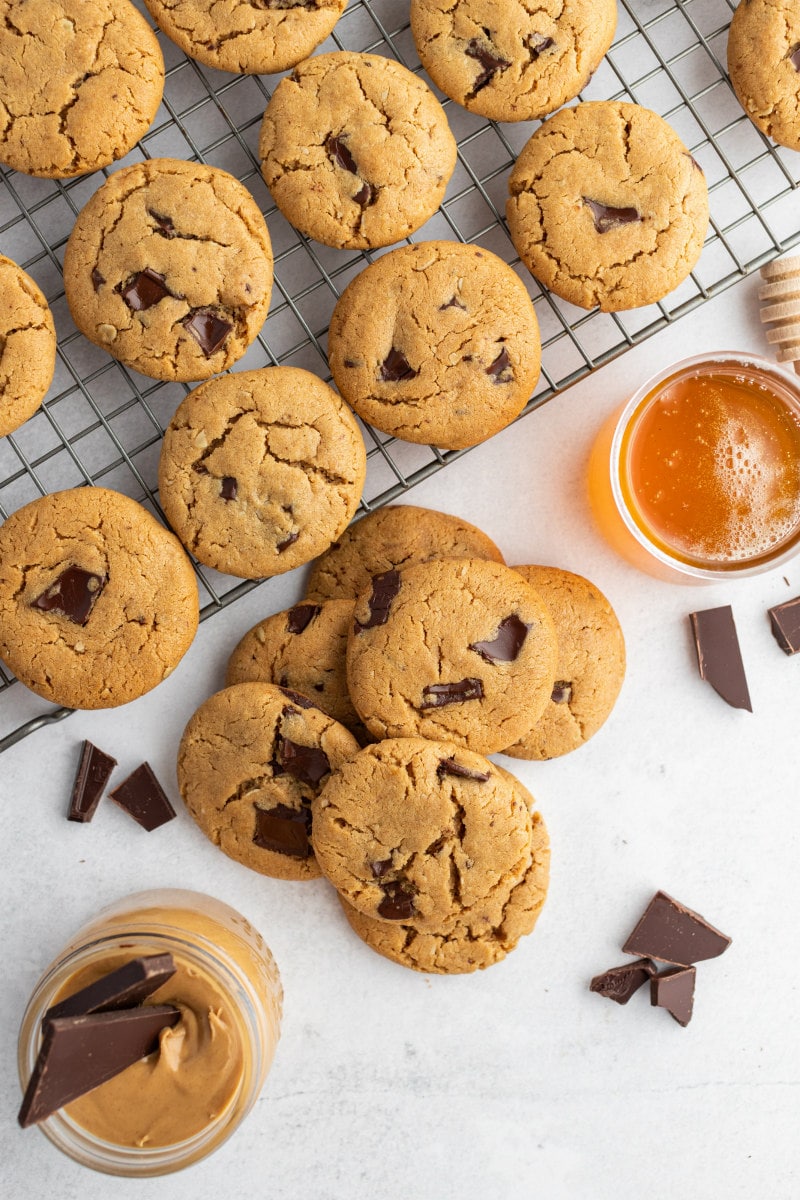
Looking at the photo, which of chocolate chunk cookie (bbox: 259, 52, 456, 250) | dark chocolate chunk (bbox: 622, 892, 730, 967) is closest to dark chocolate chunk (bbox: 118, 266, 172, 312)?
chocolate chunk cookie (bbox: 259, 52, 456, 250)

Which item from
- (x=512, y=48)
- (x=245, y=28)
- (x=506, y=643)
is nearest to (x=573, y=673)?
(x=506, y=643)

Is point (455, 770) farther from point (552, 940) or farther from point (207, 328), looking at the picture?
point (207, 328)

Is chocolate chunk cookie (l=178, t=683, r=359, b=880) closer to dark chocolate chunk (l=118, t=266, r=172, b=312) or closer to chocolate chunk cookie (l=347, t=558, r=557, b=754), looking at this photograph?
chocolate chunk cookie (l=347, t=558, r=557, b=754)

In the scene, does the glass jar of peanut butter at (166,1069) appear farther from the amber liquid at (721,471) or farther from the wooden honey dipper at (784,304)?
the wooden honey dipper at (784,304)

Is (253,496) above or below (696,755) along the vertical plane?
above

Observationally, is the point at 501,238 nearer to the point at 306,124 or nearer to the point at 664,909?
the point at 306,124

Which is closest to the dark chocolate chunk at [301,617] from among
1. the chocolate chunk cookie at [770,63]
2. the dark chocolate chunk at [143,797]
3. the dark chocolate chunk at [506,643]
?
the dark chocolate chunk at [506,643]

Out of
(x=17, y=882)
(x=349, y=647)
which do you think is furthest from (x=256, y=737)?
(x=17, y=882)
